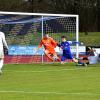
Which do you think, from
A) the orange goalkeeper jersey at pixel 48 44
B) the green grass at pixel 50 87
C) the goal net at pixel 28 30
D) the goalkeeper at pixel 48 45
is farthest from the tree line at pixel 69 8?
the green grass at pixel 50 87

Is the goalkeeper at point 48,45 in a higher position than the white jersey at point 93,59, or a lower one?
higher

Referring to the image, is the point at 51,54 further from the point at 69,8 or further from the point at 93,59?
the point at 69,8

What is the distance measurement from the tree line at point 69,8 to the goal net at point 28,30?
37.3 m

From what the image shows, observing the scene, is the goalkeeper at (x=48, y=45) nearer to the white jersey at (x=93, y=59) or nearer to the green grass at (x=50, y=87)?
the white jersey at (x=93, y=59)

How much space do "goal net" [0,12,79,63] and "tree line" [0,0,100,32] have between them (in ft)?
122

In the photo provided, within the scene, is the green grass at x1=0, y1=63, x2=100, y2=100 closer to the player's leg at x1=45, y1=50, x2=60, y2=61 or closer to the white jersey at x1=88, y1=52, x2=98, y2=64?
the white jersey at x1=88, y1=52, x2=98, y2=64

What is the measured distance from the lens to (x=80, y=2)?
7906 centimetres

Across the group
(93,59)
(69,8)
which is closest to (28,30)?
(93,59)

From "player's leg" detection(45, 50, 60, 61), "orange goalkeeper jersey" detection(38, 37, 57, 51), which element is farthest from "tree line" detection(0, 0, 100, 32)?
A: "orange goalkeeper jersey" detection(38, 37, 57, 51)

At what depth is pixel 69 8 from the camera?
79625 millimetres

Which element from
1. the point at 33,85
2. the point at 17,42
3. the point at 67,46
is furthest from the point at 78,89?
the point at 17,42

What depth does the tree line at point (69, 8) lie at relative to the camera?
75312mm

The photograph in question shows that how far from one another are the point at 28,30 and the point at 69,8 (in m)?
45.6

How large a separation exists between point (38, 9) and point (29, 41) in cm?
4243
